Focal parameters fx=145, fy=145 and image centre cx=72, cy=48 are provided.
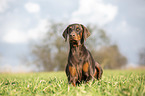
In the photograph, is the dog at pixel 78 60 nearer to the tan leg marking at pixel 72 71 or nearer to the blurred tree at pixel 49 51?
the tan leg marking at pixel 72 71

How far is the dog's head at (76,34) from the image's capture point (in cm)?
379

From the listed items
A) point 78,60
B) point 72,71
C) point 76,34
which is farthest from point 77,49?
point 72,71

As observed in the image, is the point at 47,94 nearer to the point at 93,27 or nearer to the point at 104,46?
the point at 93,27

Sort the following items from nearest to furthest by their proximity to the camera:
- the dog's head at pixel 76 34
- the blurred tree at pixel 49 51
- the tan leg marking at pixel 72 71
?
the dog's head at pixel 76 34, the tan leg marking at pixel 72 71, the blurred tree at pixel 49 51

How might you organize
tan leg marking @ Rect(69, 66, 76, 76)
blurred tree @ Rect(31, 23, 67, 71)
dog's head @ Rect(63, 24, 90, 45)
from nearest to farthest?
dog's head @ Rect(63, 24, 90, 45) → tan leg marking @ Rect(69, 66, 76, 76) → blurred tree @ Rect(31, 23, 67, 71)

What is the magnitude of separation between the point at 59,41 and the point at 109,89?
18501mm

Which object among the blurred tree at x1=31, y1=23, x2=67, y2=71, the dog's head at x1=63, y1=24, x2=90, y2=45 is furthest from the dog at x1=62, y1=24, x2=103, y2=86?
the blurred tree at x1=31, y1=23, x2=67, y2=71

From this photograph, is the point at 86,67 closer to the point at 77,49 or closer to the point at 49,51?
the point at 77,49

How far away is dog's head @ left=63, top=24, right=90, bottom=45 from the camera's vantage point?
379 cm

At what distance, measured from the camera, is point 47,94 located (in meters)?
3.44

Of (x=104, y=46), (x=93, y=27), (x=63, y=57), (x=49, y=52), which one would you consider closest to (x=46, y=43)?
(x=49, y=52)

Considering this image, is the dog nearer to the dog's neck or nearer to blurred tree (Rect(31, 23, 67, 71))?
the dog's neck

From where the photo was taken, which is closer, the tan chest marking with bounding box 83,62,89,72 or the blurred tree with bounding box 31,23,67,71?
the tan chest marking with bounding box 83,62,89,72

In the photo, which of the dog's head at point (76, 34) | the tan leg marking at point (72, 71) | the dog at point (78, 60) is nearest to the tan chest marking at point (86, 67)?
the dog at point (78, 60)
